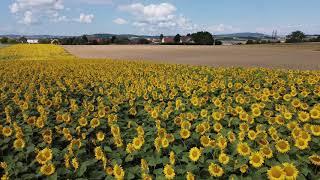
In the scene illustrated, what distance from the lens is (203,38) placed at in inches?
4144

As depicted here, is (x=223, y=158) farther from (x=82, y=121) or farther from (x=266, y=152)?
(x=82, y=121)

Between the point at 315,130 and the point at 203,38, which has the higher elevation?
the point at 315,130

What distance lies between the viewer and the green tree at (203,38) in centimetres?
10206

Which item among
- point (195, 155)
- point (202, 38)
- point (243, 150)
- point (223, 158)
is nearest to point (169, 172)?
point (195, 155)

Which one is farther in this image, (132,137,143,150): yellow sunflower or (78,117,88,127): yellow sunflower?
(78,117,88,127): yellow sunflower

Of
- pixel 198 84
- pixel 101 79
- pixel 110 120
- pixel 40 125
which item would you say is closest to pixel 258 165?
pixel 110 120

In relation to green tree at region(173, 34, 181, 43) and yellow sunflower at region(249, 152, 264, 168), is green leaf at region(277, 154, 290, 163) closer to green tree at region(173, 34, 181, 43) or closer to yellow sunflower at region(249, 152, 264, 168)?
yellow sunflower at region(249, 152, 264, 168)

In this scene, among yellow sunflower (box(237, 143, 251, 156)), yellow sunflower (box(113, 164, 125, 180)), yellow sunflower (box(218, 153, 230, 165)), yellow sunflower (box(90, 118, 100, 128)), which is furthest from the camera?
yellow sunflower (box(90, 118, 100, 128))

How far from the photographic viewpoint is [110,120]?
613 centimetres

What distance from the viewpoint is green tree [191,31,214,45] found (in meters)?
102

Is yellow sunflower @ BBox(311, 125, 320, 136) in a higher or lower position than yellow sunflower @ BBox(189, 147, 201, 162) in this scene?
higher

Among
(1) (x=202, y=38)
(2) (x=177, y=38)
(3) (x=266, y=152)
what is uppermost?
(3) (x=266, y=152)

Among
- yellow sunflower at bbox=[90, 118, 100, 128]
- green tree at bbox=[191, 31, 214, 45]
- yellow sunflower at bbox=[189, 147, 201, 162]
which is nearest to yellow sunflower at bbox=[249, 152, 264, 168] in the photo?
yellow sunflower at bbox=[189, 147, 201, 162]

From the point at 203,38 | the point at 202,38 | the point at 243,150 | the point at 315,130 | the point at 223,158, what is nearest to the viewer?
the point at 223,158
